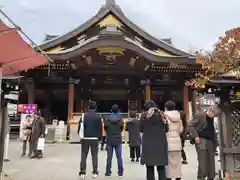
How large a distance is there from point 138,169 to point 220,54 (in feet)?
12.5

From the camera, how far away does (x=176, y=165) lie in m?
5.80

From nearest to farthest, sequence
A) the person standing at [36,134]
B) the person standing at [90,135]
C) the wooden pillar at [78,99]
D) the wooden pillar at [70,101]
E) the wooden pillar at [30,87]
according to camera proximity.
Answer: the person standing at [90,135] < the person standing at [36,134] < the wooden pillar at [70,101] < the wooden pillar at [30,87] < the wooden pillar at [78,99]

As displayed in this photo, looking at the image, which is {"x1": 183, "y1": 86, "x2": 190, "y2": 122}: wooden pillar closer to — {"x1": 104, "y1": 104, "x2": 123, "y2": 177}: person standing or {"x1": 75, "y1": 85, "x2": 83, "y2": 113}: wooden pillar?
{"x1": 75, "y1": 85, "x2": 83, "y2": 113}: wooden pillar

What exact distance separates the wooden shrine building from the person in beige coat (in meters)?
11.4

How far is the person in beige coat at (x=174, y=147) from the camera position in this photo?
578cm

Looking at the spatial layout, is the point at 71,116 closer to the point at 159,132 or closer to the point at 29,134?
the point at 29,134

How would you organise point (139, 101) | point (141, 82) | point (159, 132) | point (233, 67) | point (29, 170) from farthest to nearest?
1. point (139, 101)
2. point (141, 82)
3. point (29, 170)
4. point (233, 67)
5. point (159, 132)

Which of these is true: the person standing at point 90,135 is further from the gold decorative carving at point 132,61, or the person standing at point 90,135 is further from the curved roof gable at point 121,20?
the curved roof gable at point 121,20

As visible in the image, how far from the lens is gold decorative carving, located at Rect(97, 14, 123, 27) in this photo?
20031mm

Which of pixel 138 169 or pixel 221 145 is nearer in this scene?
pixel 221 145

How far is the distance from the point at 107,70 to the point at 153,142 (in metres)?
13.5

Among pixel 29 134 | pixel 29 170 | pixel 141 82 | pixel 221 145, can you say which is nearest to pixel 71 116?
pixel 141 82

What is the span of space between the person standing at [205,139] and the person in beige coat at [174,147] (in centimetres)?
42

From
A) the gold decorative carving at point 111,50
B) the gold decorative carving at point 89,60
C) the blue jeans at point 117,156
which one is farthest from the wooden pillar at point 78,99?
the blue jeans at point 117,156
